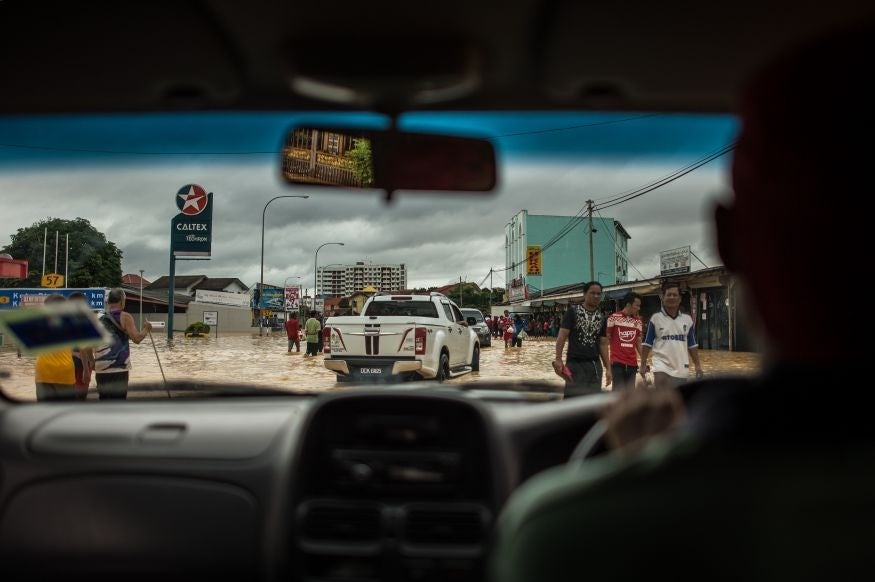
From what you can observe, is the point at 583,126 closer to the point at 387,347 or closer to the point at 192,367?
the point at 192,367

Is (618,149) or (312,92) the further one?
(618,149)

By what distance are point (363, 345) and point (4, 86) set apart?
23.9 ft

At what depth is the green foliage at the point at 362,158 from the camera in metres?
2.64

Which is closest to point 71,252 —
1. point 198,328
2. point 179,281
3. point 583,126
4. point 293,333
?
point 179,281

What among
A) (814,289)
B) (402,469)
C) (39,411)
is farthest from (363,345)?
(814,289)

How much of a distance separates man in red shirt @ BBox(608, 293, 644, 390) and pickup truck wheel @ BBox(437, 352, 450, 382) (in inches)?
168

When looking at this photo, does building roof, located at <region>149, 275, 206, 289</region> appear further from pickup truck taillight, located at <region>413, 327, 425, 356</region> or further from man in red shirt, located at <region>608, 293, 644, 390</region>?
pickup truck taillight, located at <region>413, 327, 425, 356</region>

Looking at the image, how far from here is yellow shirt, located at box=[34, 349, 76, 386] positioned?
13.4 ft

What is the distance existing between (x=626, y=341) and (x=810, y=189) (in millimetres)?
6721

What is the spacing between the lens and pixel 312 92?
294 cm

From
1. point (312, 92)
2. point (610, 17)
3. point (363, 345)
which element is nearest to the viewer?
point (610, 17)

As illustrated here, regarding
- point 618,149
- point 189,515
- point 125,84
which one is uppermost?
point 125,84

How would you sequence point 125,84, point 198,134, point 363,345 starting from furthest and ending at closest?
point 363,345 → point 198,134 → point 125,84

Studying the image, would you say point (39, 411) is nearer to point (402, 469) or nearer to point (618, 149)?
point (402, 469)
